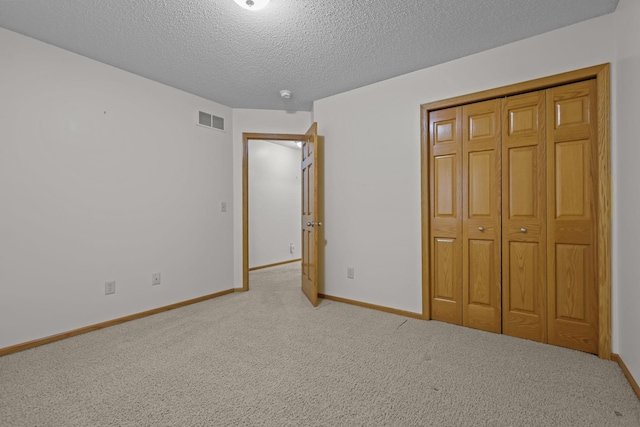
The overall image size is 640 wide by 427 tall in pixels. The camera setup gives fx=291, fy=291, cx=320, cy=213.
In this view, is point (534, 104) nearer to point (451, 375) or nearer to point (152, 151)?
point (451, 375)

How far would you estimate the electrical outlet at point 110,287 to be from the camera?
2646 millimetres

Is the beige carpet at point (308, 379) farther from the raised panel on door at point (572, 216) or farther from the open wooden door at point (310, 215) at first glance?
the open wooden door at point (310, 215)

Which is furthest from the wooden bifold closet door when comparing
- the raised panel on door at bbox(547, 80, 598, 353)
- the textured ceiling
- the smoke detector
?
the smoke detector

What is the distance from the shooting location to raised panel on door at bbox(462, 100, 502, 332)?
7.98 ft

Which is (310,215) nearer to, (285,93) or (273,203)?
(285,93)

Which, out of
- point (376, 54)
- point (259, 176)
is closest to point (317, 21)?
point (376, 54)

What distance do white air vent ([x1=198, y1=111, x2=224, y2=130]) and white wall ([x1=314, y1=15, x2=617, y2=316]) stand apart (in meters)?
1.20

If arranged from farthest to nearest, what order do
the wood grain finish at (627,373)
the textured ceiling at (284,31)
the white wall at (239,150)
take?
1. the white wall at (239,150)
2. the textured ceiling at (284,31)
3. the wood grain finish at (627,373)

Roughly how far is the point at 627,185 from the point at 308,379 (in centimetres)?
227

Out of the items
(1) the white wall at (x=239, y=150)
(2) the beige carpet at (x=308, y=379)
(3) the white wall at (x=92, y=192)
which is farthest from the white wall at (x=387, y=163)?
(3) the white wall at (x=92, y=192)

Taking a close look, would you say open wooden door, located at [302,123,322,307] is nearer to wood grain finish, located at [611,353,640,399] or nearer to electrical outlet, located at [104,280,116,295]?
electrical outlet, located at [104,280,116,295]

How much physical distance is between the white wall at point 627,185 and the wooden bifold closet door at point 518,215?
0.48 ft

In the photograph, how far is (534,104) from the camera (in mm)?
2275

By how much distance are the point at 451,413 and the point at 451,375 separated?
0.37m
